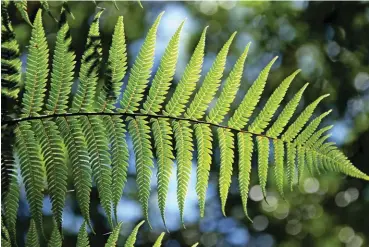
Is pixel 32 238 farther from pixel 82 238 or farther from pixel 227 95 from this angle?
pixel 227 95

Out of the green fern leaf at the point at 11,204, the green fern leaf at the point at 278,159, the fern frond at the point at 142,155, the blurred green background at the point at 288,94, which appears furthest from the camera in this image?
the blurred green background at the point at 288,94

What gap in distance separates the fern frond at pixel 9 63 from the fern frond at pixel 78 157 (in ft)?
0.29

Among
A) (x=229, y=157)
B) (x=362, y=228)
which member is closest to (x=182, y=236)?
(x=362, y=228)

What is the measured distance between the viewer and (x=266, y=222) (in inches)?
274

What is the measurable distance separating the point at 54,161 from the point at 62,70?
0.38 ft

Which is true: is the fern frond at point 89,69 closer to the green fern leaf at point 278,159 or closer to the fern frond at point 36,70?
the fern frond at point 36,70

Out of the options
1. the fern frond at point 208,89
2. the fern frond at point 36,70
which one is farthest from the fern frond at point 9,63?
the fern frond at point 208,89

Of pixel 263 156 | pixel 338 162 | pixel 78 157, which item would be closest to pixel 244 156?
pixel 263 156

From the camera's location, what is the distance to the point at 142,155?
0.79 meters

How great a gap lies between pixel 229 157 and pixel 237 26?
729 cm

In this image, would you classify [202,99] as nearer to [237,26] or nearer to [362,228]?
[362,228]

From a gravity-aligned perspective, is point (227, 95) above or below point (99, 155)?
above

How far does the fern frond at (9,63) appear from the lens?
689mm

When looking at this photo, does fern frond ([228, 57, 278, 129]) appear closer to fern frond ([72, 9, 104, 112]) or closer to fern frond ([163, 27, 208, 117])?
fern frond ([163, 27, 208, 117])
